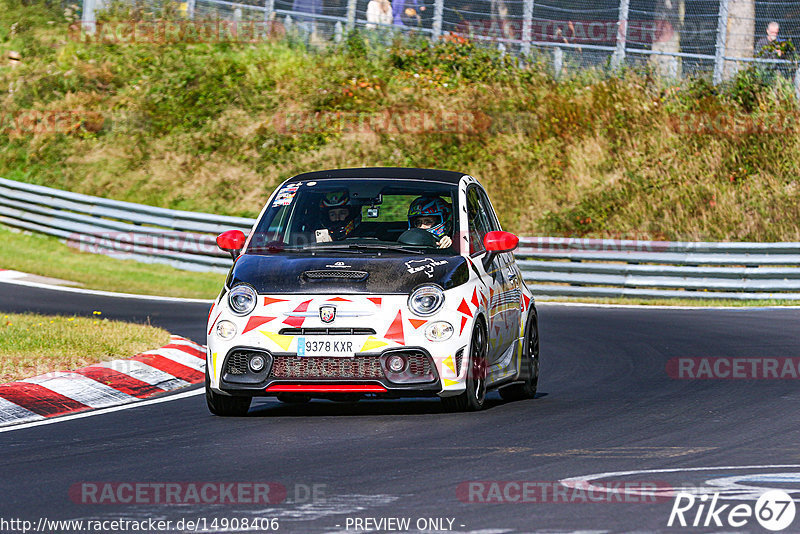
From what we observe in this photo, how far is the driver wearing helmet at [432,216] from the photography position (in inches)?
386

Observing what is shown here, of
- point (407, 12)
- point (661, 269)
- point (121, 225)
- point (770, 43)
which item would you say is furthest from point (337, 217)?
point (407, 12)

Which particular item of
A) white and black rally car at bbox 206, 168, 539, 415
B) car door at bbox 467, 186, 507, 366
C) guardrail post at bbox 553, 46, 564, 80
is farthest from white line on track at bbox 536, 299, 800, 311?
guardrail post at bbox 553, 46, 564, 80

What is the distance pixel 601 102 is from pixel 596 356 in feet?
60.2

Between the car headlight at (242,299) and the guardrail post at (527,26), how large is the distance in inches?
888

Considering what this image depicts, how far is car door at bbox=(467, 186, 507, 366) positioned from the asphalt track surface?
1.58 ft

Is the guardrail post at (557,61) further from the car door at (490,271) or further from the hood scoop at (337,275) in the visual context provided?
the hood scoop at (337,275)

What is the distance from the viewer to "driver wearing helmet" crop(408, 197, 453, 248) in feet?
32.1

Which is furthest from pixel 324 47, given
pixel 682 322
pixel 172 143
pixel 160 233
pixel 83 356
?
pixel 83 356

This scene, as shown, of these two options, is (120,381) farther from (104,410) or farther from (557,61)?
(557,61)

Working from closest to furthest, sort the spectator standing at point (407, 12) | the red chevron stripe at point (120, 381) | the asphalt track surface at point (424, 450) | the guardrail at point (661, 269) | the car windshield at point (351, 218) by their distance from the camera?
1. the asphalt track surface at point (424, 450)
2. the car windshield at point (351, 218)
3. the red chevron stripe at point (120, 381)
4. the guardrail at point (661, 269)
5. the spectator standing at point (407, 12)

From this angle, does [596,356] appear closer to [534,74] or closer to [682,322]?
[682,322]

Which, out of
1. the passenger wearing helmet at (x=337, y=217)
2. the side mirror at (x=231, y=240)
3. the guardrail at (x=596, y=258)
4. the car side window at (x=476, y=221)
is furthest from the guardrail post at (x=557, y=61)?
the side mirror at (x=231, y=240)

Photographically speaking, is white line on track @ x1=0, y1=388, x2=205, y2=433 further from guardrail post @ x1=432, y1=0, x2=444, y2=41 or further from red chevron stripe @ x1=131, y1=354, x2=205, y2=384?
guardrail post @ x1=432, y1=0, x2=444, y2=41

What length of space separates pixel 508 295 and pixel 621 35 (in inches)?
816
